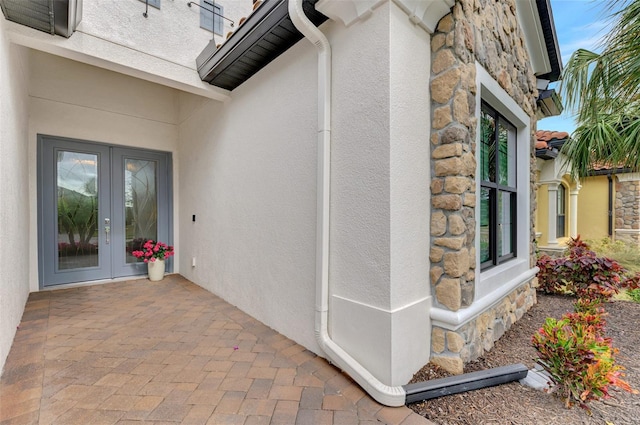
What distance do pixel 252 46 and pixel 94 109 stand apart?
362cm

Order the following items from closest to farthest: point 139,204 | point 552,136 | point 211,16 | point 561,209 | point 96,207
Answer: point 211,16, point 96,207, point 139,204, point 552,136, point 561,209

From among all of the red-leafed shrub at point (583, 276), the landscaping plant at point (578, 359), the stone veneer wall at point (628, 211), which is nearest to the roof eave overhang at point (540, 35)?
the red-leafed shrub at point (583, 276)

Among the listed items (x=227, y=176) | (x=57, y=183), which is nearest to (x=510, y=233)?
(x=227, y=176)

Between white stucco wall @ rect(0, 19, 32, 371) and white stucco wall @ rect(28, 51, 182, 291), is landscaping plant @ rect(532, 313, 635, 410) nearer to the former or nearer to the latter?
white stucco wall @ rect(0, 19, 32, 371)

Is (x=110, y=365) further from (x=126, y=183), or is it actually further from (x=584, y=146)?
(x=584, y=146)

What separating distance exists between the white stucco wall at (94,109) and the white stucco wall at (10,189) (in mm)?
1045

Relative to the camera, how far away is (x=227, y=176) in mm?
3990

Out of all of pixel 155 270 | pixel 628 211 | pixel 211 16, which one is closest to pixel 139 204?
pixel 155 270

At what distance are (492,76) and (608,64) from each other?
45.0 inches

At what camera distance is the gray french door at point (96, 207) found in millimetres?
4574

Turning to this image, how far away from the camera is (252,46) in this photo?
3000 millimetres

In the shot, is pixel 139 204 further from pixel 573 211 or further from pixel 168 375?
pixel 573 211

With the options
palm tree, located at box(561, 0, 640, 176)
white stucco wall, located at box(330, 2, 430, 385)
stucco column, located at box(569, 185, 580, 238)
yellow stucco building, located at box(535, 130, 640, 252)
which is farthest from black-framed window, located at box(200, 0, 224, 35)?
stucco column, located at box(569, 185, 580, 238)

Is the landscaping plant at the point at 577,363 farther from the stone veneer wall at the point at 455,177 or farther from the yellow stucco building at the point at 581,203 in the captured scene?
the yellow stucco building at the point at 581,203
